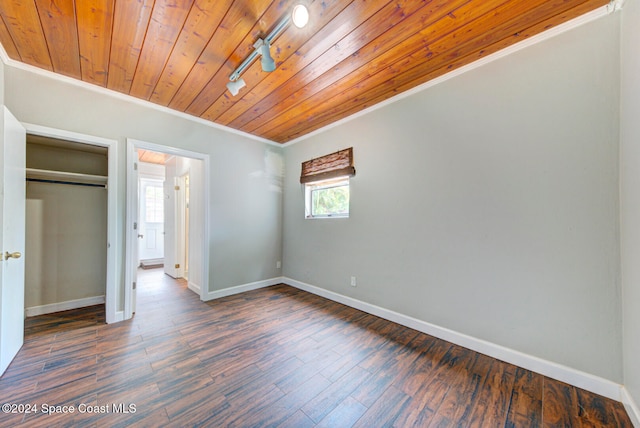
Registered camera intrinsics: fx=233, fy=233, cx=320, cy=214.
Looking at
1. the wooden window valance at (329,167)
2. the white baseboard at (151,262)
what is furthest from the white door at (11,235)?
the white baseboard at (151,262)

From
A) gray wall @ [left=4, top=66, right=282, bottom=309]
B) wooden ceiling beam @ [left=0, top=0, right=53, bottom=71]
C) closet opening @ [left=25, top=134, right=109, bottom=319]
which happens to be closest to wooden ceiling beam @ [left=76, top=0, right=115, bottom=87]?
wooden ceiling beam @ [left=0, top=0, right=53, bottom=71]

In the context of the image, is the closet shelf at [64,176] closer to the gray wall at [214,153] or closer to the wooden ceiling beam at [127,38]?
the gray wall at [214,153]

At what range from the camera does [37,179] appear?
2785 millimetres

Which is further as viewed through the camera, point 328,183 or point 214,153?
point 328,183

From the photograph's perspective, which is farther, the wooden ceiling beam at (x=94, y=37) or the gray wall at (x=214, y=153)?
the gray wall at (x=214, y=153)

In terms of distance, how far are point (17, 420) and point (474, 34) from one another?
386cm

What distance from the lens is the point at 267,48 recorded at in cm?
179

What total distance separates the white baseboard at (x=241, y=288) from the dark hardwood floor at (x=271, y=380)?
71 centimetres

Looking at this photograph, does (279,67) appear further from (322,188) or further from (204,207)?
(204,207)

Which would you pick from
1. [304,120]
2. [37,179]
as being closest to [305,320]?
[304,120]

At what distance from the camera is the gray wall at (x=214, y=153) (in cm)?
227

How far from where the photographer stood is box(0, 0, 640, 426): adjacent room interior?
59.6 inches

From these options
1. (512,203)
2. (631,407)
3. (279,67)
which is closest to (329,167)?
(279,67)

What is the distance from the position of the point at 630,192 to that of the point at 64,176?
205 inches
